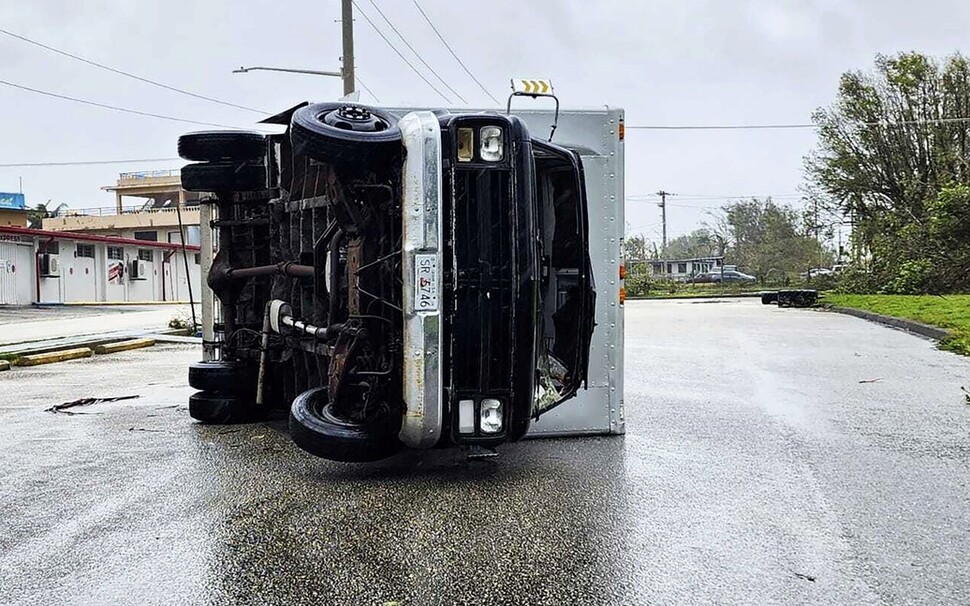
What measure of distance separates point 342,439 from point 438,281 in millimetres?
1129

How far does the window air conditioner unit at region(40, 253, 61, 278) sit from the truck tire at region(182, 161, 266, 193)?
3202 cm

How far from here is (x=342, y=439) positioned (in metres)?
5.49

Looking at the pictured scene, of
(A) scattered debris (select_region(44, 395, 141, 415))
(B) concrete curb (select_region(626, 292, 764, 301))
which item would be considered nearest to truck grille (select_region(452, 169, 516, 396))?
(A) scattered debris (select_region(44, 395, 141, 415))

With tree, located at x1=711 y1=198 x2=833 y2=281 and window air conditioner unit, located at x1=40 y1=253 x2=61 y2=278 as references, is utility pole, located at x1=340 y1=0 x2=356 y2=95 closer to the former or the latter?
window air conditioner unit, located at x1=40 y1=253 x2=61 y2=278

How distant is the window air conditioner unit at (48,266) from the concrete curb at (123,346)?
69.2 feet

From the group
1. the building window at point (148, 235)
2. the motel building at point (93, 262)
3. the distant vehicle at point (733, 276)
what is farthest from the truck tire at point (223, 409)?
the distant vehicle at point (733, 276)

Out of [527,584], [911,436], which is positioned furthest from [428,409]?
[911,436]

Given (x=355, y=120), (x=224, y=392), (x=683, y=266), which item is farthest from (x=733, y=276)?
(x=355, y=120)

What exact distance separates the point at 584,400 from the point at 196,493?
2895 mm

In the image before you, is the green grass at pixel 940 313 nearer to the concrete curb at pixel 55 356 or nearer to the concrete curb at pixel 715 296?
the concrete curb at pixel 55 356

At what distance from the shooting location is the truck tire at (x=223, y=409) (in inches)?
321

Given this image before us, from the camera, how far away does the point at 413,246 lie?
5.11 meters

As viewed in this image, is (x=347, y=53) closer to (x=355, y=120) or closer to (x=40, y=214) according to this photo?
(x=355, y=120)

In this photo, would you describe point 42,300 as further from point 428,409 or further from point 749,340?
point 428,409
